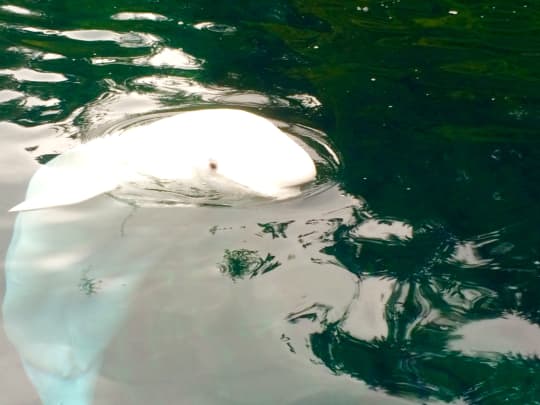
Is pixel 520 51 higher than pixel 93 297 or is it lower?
higher

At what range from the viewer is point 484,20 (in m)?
9.20

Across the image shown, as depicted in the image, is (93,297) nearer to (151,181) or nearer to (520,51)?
(151,181)

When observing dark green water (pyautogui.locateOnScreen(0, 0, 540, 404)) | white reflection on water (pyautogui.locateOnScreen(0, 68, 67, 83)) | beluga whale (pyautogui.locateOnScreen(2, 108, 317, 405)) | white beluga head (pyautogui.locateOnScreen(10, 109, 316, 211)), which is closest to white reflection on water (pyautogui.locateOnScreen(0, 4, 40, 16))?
dark green water (pyautogui.locateOnScreen(0, 0, 540, 404))

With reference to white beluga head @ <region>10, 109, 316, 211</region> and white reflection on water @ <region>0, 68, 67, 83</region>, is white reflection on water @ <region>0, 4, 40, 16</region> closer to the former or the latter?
white reflection on water @ <region>0, 68, 67, 83</region>

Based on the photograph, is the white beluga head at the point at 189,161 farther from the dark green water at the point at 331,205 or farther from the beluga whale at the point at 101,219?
the dark green water at the point at 331,205

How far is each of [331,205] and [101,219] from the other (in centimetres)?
148

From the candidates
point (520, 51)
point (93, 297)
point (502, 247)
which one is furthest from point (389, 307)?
point (520, 51)

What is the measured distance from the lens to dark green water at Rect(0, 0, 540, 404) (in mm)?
3951

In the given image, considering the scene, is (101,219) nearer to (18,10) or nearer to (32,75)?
(32,75)

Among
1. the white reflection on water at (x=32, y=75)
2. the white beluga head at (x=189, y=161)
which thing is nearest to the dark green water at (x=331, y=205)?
the white reflection on water at (x=32, y=75)

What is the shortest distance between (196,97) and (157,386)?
3.44m

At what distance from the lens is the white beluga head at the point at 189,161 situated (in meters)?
5.33

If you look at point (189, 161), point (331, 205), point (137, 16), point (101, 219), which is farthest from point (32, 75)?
point (331, 205)

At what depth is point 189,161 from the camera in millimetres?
5602
